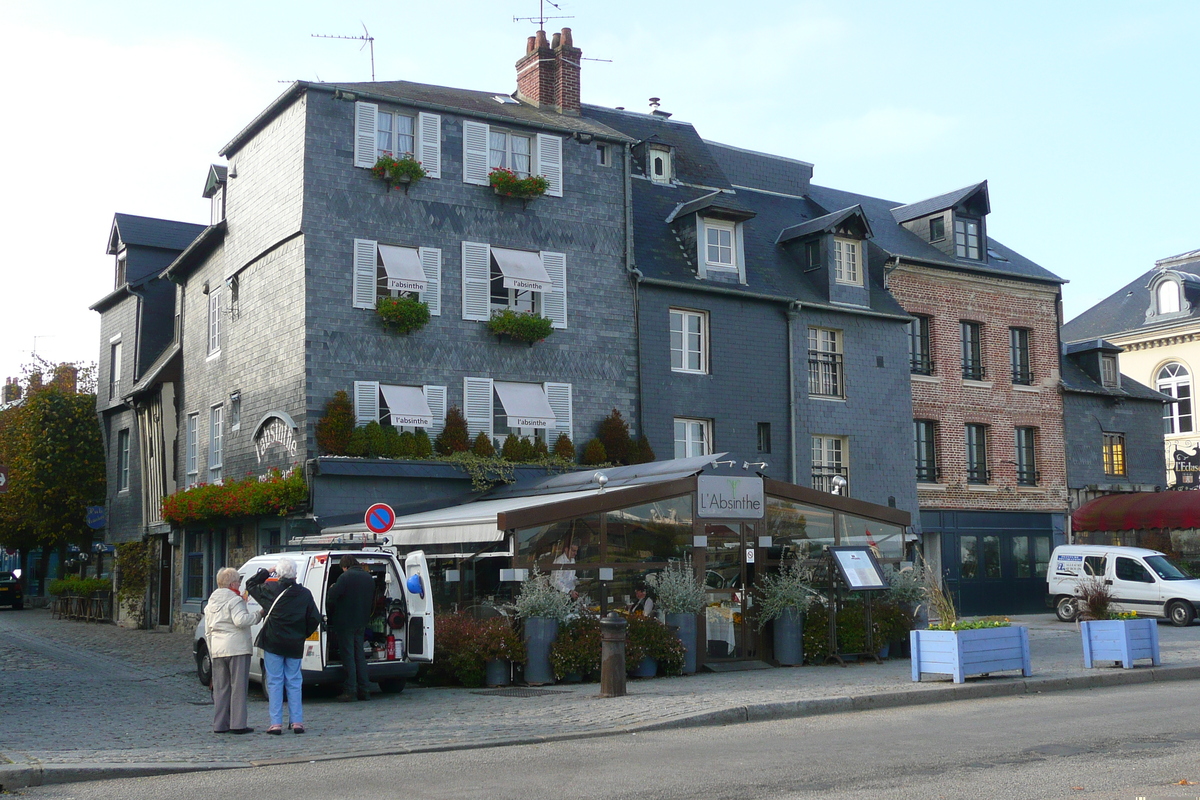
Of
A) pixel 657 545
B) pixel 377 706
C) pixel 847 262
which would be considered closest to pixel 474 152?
pixel 847 262

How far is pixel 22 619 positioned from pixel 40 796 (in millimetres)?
29135

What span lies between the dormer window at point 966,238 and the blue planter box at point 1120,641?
1631cm

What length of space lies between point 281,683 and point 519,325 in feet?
40.7

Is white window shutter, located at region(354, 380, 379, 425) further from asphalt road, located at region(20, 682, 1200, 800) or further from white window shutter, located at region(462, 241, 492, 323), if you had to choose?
asphalt road, located at region(20, 682, 1200, 800)

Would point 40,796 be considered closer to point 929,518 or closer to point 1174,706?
point 1174,706

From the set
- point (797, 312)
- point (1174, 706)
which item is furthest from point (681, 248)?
point (1174, 706)

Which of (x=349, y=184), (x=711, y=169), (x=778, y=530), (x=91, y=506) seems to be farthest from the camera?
(x=91, y=506)

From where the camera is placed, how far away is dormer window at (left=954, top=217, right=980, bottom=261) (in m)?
31.3

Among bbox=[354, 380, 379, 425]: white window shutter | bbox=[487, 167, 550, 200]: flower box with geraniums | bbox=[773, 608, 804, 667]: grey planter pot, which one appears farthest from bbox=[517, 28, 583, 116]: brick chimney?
bbox=[773, 608, 804, 667]: grey planter pot

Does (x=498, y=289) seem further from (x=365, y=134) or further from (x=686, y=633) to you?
(x=686, y=633)

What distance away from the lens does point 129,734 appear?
11.4 meters

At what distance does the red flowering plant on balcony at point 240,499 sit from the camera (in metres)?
21.0

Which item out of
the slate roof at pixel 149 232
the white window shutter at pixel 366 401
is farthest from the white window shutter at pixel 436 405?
the slate roof at pixel 149 232

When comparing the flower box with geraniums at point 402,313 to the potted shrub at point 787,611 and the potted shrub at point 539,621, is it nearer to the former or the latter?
the potted shrub at point 539,621
